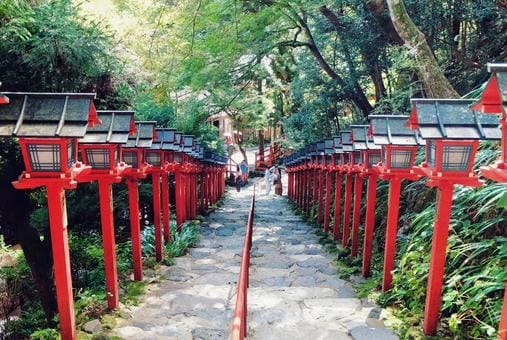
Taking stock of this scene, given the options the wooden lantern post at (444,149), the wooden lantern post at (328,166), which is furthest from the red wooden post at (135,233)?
the wooden lantern post at (328,166)

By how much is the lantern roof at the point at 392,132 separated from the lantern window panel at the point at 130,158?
416cm

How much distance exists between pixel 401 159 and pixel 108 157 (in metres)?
4.37

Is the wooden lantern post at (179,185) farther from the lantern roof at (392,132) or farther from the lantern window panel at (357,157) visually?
the lantern roof at (392,132)

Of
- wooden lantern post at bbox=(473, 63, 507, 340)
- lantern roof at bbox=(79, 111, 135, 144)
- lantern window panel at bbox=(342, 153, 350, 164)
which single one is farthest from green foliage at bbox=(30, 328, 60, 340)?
lantern window panel at bbox=(342, 153, 350, 164)

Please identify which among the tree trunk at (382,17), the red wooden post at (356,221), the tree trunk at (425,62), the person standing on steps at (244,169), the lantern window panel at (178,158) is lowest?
the person standing on steps at (244,169)

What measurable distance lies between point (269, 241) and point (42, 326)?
6.02m

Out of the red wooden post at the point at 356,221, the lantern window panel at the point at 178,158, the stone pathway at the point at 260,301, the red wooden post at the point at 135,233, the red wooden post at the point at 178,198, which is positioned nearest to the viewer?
the stone pathway at the point at 260,301

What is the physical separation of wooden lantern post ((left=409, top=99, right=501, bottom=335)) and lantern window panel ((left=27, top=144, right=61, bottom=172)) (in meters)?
3.94

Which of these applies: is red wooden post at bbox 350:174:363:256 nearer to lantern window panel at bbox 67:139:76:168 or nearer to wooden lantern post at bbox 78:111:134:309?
wooden lantern post at bbox 78:111:134:309

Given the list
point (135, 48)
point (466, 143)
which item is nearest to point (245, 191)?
point (135, 48)

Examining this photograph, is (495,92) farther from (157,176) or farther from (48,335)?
(157,176)

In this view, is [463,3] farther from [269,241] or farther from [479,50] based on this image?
[269,241]

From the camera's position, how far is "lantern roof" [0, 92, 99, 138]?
13.1 ft

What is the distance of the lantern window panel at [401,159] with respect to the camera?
241 inches
